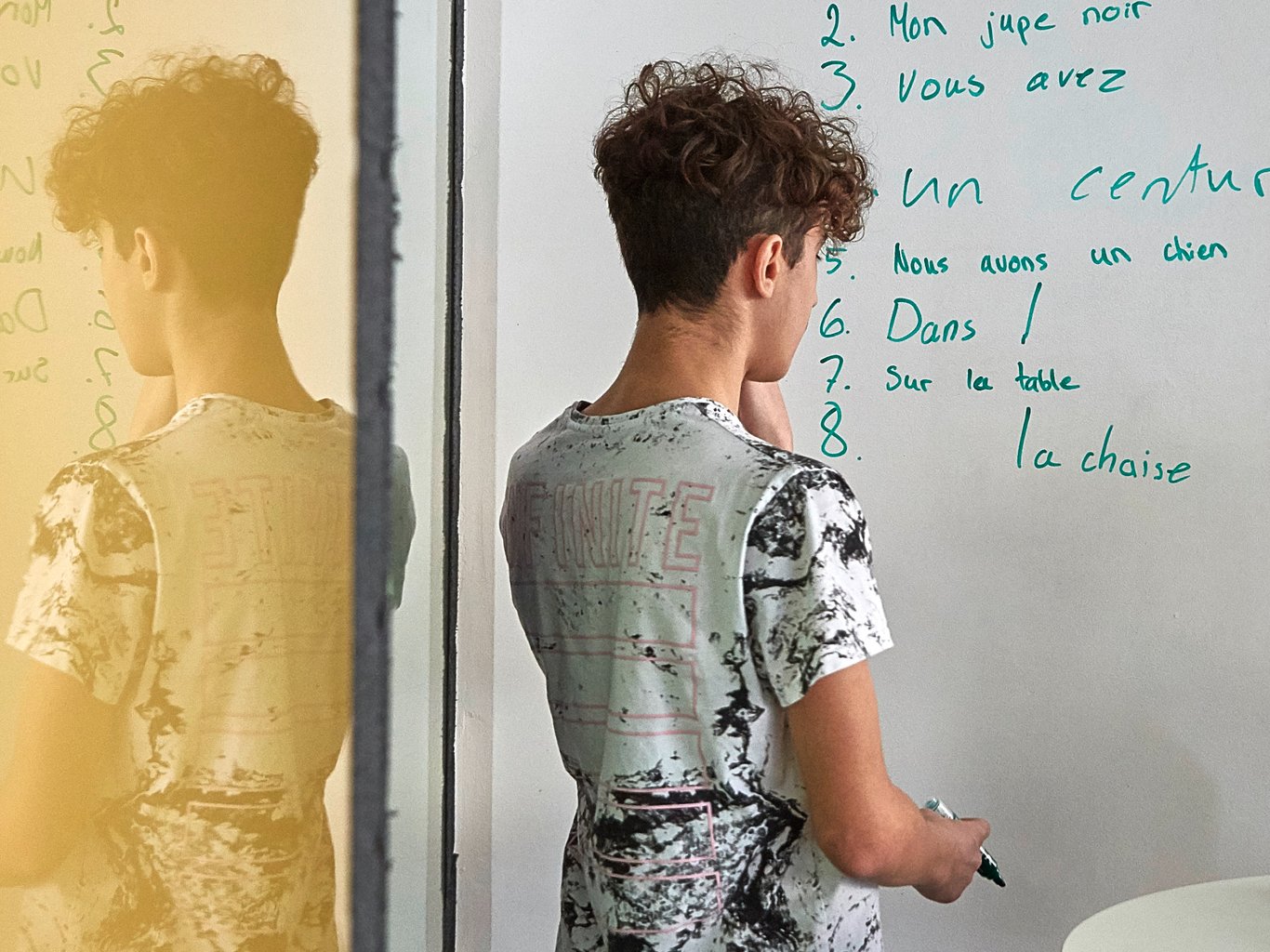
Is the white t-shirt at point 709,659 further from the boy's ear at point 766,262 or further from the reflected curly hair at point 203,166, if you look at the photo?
the reflected curly hair at point 203,166

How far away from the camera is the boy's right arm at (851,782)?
0.77m

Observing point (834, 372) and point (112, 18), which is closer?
point (112, 18)

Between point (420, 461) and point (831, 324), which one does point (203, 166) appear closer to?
point (420, 461)

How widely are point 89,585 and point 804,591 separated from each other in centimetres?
48

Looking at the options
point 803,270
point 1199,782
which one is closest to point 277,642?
point 803,270

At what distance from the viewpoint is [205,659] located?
45 cm

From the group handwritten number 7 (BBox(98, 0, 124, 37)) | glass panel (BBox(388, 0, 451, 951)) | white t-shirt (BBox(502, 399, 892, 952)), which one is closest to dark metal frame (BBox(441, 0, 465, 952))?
glass panel (BBox(388, 0, 451, 951))

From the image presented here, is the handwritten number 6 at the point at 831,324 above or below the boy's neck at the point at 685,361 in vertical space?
above

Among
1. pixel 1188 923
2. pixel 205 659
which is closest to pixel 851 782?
pixel 1188 923

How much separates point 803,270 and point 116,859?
0.64 metres

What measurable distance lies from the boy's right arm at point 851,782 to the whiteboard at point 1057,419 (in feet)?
1.77

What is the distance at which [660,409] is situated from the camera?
830mm

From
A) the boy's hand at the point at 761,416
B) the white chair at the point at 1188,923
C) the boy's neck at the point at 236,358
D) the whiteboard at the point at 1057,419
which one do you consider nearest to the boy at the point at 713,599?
the white chair at the point at 1188,923

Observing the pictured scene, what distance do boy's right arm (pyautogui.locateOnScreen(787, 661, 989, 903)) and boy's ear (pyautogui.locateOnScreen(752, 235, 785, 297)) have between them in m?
0.27
